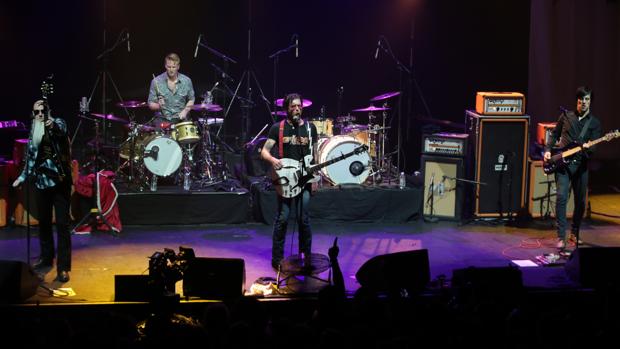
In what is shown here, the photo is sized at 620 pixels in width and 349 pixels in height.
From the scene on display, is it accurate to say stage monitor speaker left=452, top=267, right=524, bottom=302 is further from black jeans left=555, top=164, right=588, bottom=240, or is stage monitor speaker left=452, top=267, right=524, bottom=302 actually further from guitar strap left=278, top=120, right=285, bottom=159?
black jeans left=555, top=164, right=588, bottom=240

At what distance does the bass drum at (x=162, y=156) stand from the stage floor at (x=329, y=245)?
895mm

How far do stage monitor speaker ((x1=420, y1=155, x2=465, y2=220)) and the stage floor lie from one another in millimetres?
243

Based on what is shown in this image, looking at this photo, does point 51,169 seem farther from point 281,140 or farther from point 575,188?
point 575,188

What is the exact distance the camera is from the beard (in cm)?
903

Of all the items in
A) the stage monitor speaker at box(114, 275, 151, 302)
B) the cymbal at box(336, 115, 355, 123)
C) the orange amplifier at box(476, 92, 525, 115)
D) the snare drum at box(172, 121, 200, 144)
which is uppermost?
the orange amplifier at box(476, 92, 525, 115)

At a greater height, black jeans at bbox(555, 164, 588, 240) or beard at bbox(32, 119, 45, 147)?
beard at bbox(32, 119, 45, 147)

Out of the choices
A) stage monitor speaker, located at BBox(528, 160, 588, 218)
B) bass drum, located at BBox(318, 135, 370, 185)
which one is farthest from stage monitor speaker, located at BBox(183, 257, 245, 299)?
stage monitor speaker, located at BBox(528, 160, 588, 218)

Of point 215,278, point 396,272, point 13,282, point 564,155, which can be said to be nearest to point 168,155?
point 215,278

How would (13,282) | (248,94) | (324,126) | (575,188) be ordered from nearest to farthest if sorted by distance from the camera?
(13,282), (575,188), (324,126), (248,94)

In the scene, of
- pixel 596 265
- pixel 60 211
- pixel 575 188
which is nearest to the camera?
pixel 596 265

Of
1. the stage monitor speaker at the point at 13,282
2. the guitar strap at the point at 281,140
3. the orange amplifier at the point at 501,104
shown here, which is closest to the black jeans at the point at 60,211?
the stage monitor speaker at the point at 13,282

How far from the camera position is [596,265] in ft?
27.5

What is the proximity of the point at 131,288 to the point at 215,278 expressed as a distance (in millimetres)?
825

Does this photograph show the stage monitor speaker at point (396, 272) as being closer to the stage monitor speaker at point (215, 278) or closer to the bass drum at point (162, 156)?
the stage monitor speaker at point (215, 278)
